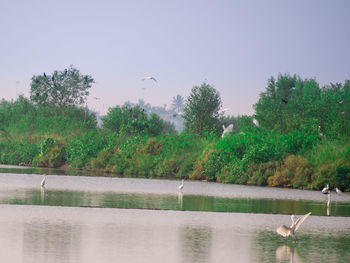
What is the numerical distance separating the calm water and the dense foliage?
5409 millimetres

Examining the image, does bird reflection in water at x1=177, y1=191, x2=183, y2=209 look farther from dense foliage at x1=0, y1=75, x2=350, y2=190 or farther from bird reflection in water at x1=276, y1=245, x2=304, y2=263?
bird reflection in water at x1=276, y1=245, x2=304, y2=263

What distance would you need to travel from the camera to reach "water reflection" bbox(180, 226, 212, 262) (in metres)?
13.8

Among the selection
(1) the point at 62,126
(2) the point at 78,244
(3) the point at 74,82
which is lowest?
(2) the point at 78,244

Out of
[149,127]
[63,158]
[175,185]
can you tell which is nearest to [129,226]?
[175,185]

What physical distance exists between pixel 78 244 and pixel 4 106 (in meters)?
63.4

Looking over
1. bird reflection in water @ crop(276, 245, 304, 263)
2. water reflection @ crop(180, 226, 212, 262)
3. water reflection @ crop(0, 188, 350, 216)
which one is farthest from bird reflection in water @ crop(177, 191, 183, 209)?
bird reflection in water @ crop(276, 245, 304, 263)

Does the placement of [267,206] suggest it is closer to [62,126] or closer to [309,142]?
[309,142]

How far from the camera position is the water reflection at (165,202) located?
77.8 feet

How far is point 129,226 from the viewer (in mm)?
18016

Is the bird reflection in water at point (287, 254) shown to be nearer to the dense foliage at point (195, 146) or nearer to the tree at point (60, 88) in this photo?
the dense foliage at point (195, 146)

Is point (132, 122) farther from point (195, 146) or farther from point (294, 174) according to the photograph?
point (294, 174)

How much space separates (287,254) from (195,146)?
1235 inches

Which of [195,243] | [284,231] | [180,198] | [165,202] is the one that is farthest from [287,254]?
[180,198]

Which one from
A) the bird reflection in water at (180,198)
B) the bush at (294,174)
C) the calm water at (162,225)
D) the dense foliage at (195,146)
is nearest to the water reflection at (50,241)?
the calm water at (162,225)
